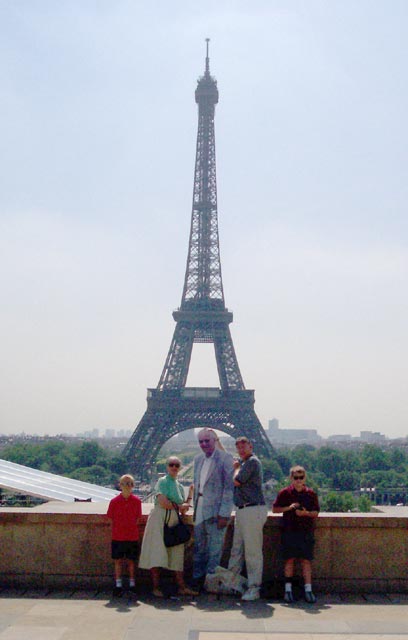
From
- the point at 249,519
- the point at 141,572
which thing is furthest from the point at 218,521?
the point at 141,572

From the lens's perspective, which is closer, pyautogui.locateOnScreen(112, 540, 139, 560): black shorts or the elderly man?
pyautogui.locateOnScreen(112, 540, 139, 560): black shorts

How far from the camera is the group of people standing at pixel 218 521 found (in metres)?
9.65

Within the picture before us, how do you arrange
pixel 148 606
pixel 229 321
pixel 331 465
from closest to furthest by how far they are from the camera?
pixel 148 606, pixel 229 321, pixel 331 465

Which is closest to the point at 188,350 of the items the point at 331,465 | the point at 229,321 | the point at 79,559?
the point at 229,321

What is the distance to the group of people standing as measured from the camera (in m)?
9.65

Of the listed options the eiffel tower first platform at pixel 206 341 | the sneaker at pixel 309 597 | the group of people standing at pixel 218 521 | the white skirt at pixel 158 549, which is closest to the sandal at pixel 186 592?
the group of people standing at pixel 218 521

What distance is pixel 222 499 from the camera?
383 inches

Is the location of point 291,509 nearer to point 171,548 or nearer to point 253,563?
point 253,563

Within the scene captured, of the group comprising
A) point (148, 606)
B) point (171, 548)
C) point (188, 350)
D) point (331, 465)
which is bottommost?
point (148, 606)

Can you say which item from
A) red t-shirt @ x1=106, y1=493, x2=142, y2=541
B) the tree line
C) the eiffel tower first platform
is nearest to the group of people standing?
red t-shirt @ x1=106, y1=493, x2=142, y2=541

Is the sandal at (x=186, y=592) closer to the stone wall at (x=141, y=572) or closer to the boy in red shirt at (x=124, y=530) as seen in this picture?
the boy in red shirt at (x=124, y=530)

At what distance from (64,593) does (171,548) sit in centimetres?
138

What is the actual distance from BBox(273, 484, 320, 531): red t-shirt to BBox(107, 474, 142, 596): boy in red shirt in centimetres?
167

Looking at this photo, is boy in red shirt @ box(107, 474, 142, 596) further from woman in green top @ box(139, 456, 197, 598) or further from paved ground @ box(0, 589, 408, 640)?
paved ground @ box(0, 589, 408, 640)
